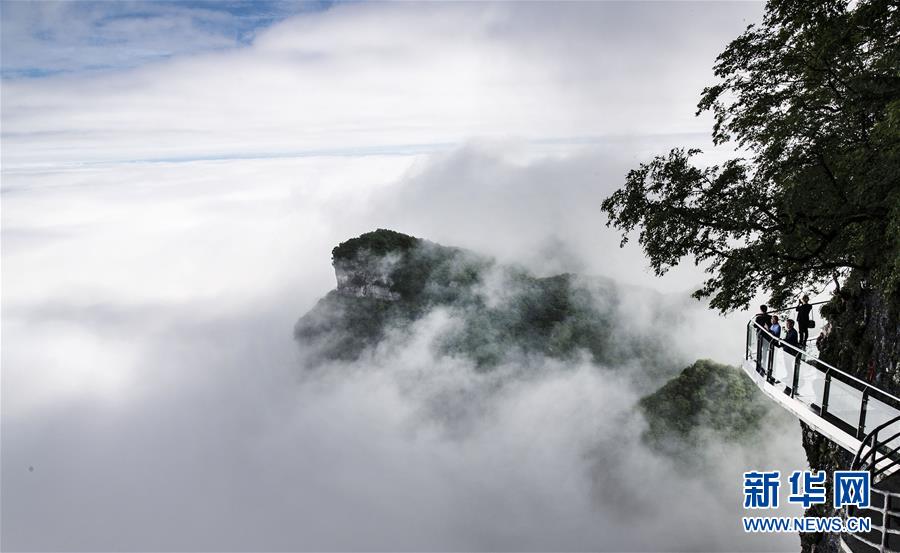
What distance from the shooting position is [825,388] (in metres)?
12.1

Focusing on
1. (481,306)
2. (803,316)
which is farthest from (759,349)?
(481,306)

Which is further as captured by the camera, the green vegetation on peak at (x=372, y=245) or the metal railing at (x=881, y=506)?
the green vegetation on peak at (x=372, y=245)

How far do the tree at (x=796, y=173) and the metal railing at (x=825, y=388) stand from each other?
1.65 m

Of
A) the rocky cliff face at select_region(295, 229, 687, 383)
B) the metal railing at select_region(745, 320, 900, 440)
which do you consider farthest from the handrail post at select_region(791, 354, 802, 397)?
the rocky cliff face at select_region(295, 229, 687, 383)

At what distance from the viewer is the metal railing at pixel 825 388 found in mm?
10812

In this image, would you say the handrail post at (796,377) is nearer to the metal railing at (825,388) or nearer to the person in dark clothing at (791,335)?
the metal railing at (825,388)

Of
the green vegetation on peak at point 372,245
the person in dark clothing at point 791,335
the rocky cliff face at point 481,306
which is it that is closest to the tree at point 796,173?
the person in dark clothing at point 791,335

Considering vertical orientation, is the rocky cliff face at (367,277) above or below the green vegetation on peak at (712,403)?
above

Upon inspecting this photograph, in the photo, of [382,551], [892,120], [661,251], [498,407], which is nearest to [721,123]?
[661,251]

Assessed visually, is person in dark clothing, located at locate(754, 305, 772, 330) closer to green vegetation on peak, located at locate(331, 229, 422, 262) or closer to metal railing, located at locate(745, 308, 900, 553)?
metal railing, located at locate(745, 308, 900, 553)

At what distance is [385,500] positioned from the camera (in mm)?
148500

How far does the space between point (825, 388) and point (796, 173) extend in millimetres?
4848

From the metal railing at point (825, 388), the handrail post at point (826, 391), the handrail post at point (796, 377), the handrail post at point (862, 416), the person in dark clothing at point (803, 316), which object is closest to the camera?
the metal railing at point (825, 388)

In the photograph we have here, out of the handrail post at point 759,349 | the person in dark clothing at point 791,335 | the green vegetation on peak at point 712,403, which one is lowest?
the green vegetation on peak at point 712,403
